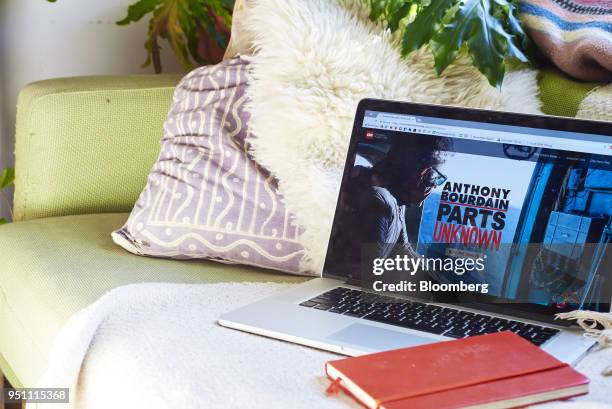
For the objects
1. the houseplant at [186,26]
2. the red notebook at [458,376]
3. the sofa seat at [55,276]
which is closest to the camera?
the red notebook at [458,376]

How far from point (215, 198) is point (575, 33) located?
60 centimetres

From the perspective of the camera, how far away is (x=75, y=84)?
158cm

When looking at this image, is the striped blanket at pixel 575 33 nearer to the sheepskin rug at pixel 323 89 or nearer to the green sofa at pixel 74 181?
the sheepskin rug at pixel 323 89

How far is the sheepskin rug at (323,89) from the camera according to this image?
123cm

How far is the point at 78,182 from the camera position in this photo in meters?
1.56

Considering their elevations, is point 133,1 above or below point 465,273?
above

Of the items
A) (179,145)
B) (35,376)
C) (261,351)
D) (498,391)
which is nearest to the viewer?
(498,391)

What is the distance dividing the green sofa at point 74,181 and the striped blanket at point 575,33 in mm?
561

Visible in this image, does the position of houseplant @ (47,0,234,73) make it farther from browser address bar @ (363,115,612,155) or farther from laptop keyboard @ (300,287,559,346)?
laptop keyboard @ (300,287,559,346)

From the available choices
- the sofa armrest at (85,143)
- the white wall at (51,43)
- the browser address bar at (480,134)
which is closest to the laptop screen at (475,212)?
the browser address bar at (480,134)

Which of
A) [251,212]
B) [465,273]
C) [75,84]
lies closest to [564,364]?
[465,273]

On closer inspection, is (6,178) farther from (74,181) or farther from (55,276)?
(55,276)

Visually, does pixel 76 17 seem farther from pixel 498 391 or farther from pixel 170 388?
pixel 498 391

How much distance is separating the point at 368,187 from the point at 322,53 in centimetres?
25
